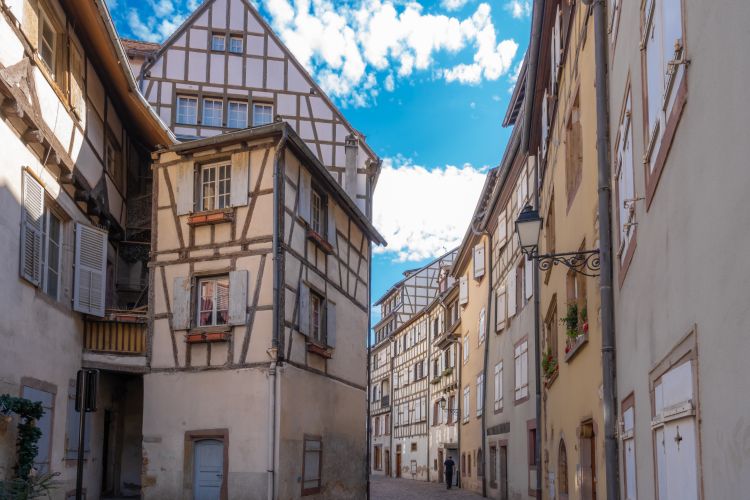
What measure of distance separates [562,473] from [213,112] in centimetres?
1323

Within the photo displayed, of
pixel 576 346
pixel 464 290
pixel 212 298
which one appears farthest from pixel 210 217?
pixel 464 290

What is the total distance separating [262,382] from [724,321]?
12302 mm

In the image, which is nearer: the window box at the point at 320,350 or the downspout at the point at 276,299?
the downspout at the point at 276,299

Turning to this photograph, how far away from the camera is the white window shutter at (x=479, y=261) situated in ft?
87.2

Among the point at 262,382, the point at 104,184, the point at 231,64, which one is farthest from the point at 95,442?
the point at 231,64

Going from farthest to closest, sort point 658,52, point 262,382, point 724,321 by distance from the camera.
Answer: point 262,382 → point 658,52 → point 724,321

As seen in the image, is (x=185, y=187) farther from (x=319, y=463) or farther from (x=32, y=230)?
(x=319, y=463)

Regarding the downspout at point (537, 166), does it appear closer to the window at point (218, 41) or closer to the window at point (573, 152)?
the window at point (573, 152)

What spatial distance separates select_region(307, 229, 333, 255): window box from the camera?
17188mm

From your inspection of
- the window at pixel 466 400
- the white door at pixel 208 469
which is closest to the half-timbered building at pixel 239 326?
the white door at pixel 208 469

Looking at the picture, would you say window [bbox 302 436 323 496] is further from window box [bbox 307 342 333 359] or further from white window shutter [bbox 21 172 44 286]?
white window shutter [bbox 21 172 44 286]

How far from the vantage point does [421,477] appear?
134 feet

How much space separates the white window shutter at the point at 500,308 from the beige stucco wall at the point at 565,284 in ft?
24.7

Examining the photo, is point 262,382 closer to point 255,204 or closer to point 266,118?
point 255,204
